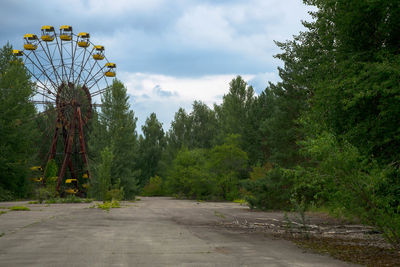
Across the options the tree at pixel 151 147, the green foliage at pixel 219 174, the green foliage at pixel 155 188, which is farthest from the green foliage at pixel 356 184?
the tree at pixel 151 147

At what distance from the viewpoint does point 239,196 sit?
4319 cm

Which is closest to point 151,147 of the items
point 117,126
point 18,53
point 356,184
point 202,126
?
point 202,126

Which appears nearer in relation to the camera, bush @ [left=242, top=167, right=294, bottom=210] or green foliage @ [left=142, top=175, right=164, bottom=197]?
bush @ [left=242, top=167, right=294, bottom=210]

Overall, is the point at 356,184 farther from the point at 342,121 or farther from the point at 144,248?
the point at 144,248

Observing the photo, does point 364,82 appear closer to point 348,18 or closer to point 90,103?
point 348,18

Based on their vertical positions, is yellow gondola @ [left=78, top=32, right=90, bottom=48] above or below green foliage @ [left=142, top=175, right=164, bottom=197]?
above

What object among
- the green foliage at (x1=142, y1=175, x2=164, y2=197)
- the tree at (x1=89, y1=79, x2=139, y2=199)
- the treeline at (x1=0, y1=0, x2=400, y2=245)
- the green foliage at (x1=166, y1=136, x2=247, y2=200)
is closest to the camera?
the treeline at (x1=0, y1=0, x2=400, y2=245)

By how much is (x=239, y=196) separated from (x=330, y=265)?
120 feet

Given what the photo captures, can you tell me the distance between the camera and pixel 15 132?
130 feet

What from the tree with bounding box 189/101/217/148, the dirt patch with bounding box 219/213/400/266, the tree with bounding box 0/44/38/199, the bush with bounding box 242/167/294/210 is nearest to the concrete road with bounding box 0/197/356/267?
the dirt patch with bounding box 219/213/400/266

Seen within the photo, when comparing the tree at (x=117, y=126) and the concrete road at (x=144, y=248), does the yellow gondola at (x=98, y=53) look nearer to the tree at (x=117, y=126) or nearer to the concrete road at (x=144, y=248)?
the tree at (x=117, y=126)

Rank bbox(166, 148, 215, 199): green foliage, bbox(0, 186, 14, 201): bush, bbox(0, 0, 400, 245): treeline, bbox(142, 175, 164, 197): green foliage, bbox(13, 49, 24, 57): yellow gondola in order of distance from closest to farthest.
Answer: bbox(0, 0, 400, 245): treeline → bbox(0, 186, 14, 201): bush → bbox(13, 49, 24, 57): yellow gondola → bbox(166, 148, 215, 199): green foliage → bbox(142, 175, 164, 197): green foliage

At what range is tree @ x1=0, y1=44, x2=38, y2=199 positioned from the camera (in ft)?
126

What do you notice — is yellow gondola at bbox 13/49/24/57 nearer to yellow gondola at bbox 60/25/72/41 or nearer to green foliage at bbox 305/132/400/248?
yellow gondola at bbox 60/25/72/41
